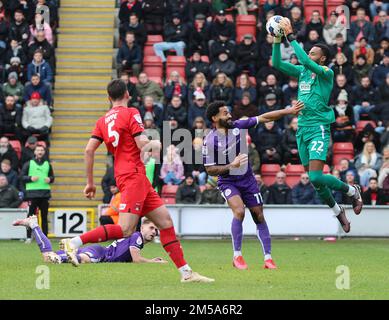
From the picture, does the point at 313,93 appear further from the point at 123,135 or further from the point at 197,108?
the point at 197,108

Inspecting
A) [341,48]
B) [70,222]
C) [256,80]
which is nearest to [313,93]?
[70,222]

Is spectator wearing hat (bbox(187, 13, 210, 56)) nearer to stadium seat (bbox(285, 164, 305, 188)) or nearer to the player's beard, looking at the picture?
stadium seat (bbox(285, 164, 305, 188))

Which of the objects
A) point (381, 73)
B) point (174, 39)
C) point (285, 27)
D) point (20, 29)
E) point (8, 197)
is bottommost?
point (8, 197)

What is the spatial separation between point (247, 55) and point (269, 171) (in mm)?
3496

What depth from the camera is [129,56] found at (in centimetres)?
2870

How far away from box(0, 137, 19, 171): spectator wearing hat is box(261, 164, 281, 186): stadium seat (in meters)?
5.83

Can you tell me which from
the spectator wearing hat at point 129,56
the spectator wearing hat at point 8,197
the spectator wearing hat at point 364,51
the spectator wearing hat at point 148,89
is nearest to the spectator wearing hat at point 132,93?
the spectator wearing hat at point 148,89

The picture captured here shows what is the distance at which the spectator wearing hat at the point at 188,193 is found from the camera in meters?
25.2

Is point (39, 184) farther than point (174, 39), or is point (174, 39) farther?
point (174, 39)

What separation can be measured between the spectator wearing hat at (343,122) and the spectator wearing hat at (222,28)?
146 inches

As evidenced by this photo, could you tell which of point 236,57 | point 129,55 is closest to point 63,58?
point 129,55

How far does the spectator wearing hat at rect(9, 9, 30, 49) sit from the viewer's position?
2891cm

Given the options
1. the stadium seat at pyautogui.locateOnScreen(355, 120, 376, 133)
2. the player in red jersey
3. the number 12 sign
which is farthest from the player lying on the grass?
the stadium seat at pyautogui.locateOnScreen(355, 120, 376, 133)
